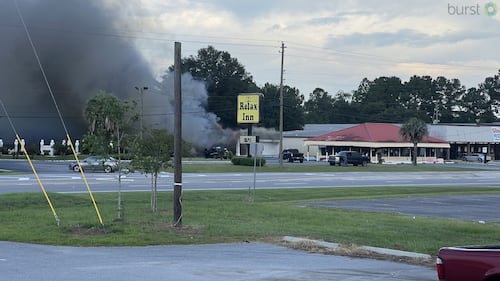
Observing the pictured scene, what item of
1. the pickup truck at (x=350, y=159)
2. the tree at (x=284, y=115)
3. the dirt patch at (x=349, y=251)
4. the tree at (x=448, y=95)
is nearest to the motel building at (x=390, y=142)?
the pickup truck at (x=350, y=159)

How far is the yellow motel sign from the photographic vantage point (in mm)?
66938

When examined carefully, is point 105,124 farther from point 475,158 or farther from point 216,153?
point 475,158

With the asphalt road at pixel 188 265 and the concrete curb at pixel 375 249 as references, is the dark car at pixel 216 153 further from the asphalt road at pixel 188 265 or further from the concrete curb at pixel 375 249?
the asphalt road at pixel 188 265

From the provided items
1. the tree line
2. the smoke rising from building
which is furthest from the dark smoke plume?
the tree line

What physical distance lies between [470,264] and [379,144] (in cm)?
8173

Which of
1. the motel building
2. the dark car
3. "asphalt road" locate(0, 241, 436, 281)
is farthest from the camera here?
the motel building

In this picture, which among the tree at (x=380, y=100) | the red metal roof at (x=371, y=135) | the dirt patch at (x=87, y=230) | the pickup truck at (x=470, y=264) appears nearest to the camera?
the pickup truck at (x=470, y=264)

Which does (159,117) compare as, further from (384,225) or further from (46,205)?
(384,225)

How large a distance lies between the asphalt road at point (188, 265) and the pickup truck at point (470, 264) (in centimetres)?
290

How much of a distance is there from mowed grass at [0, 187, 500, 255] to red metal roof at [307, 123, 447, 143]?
6497 cm

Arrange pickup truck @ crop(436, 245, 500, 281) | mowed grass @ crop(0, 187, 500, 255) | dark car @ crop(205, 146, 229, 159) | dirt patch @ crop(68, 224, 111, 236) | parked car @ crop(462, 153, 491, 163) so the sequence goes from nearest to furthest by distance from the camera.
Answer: pickup truck @ crop(436, 245, 500, 281) → mowed grass @ crop(0, 187, 500, 255) → dirt patch @ crop(68, 224, 111, 236) → dark car @ crop(205, 146, 229, 159) → parked car @ crop(462, 153, 491, 163)

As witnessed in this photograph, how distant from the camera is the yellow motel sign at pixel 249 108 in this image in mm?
66938

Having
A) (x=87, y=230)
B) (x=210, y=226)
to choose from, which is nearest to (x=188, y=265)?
(x=87, y=230)

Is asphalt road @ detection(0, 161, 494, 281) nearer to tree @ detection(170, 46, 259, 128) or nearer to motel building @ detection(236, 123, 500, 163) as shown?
motel building @ detection(236, 123, 500, 163)
